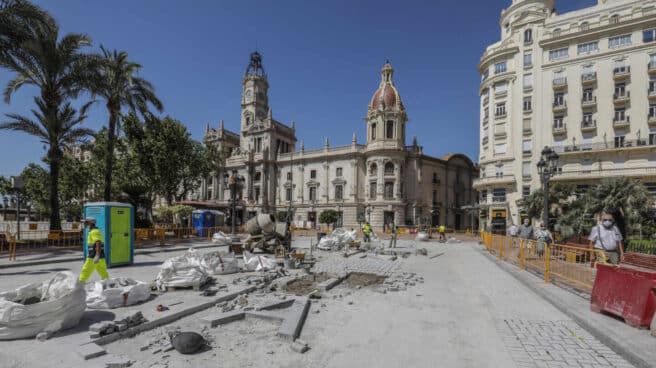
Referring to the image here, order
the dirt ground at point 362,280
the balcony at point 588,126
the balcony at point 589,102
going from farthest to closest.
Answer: the balcony at point 589,102 → the balcony at point 588,126 → the dirt ground at point 362,280

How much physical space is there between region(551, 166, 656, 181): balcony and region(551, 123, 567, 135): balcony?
4.27 metres

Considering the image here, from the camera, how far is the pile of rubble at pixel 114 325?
450 cm

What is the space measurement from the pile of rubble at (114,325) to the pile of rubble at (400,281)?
5.28 metres

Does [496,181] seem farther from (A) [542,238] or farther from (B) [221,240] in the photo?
(B) [221,240]

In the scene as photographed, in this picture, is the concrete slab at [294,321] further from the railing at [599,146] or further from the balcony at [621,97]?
the balcony at [621,97]

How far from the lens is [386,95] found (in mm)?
44156

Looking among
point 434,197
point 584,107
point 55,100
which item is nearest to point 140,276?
point 55,100

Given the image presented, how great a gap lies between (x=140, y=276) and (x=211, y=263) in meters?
1.97

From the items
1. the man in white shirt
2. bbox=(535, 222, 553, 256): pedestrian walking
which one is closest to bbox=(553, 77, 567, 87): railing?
bbox=(535, 222, 553, 256): pedestrian walking

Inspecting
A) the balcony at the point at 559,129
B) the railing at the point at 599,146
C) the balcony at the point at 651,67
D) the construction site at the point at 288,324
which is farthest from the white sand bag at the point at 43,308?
the balcony at the point at 651,67

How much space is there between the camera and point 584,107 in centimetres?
3169

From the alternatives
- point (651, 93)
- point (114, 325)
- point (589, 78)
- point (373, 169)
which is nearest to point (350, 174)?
point (373, 169)

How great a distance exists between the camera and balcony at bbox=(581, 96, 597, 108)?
3132cm

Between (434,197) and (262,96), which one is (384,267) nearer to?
(434,197)
